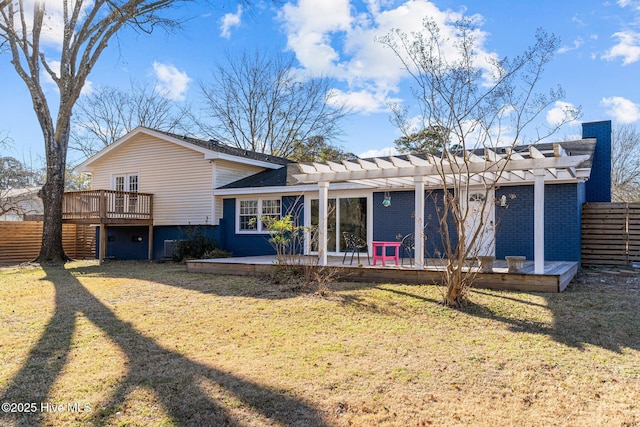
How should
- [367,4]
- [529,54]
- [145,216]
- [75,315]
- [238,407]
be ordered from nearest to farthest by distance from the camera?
[238,407] < [75,315] < [529,54] < [367,4] < [145,216]

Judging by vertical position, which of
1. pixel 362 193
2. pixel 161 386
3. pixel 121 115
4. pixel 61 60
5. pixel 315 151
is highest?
pixel 121 115

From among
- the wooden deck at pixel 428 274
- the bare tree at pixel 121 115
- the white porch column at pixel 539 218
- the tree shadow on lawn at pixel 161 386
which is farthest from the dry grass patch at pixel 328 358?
the bare tree at pixel 121 115

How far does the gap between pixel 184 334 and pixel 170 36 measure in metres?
12.6

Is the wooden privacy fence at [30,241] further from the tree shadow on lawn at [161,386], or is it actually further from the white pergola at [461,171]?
the tree shadow on lawn at [161,386]

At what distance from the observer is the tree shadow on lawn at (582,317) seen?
455 centimetres

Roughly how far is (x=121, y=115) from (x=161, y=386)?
29.2m

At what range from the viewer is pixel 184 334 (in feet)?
16.2

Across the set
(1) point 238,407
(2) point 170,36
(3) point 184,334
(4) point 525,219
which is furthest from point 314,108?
(1) point 238,407

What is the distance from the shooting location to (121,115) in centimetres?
2877

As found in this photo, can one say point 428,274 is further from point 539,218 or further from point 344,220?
point 344,220

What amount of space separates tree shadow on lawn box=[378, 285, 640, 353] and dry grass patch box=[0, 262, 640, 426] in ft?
0.09

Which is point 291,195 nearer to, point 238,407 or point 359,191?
point 359,191

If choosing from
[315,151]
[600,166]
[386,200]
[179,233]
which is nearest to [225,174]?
[179,233]

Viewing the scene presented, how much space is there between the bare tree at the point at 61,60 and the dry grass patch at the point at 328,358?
7.78 m
